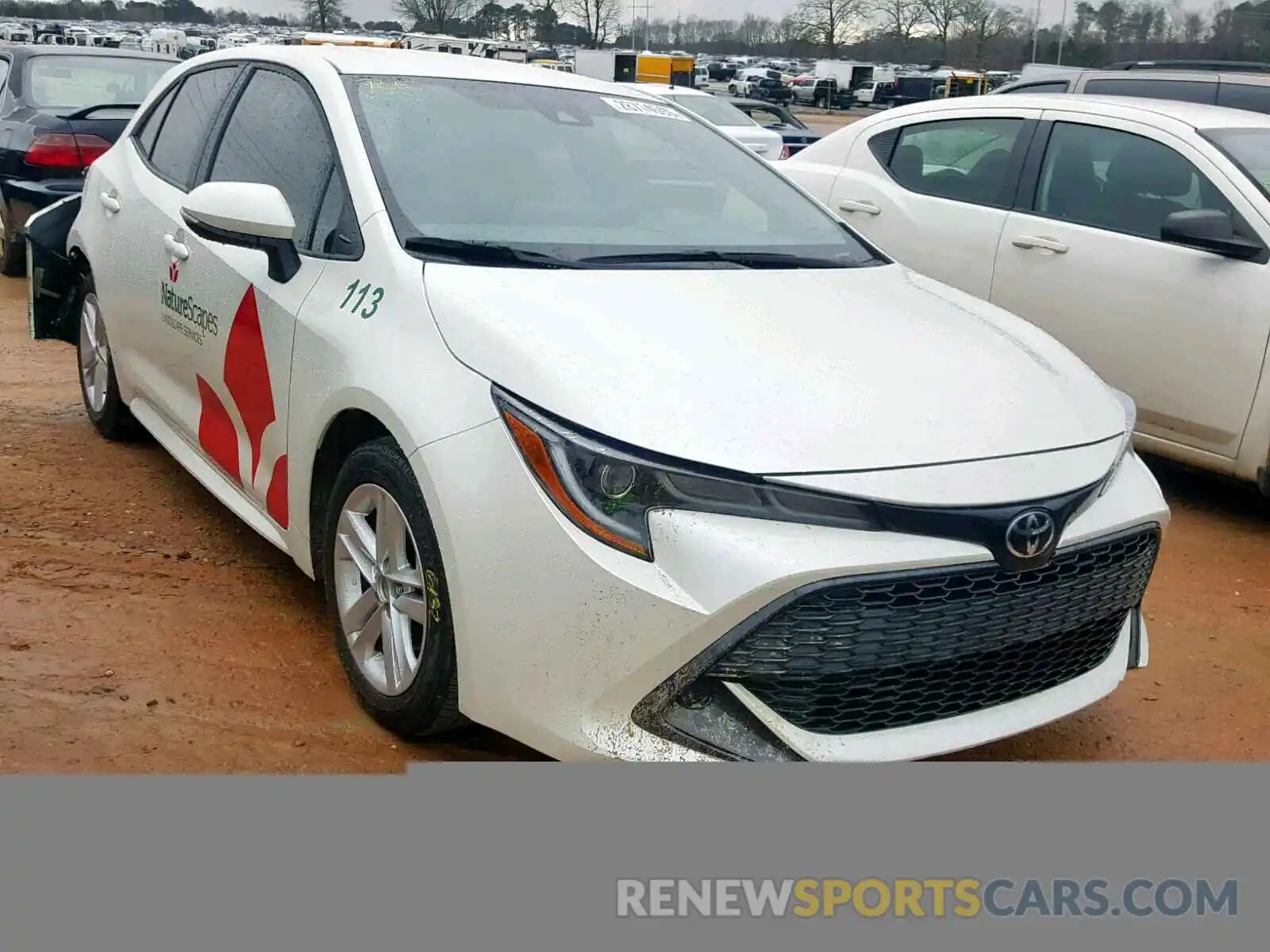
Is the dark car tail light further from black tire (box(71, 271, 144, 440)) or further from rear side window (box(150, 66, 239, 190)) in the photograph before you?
rear side window (box(150, 66, 239, 190))

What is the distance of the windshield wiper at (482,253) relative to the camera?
9.72 ft

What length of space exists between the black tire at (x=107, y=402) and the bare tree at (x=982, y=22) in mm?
65123

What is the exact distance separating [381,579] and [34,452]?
286 centimetres

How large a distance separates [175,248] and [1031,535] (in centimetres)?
280

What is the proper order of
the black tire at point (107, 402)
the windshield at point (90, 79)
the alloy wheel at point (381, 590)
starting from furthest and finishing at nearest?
the windshield at point (90, 79) → the black tire at point (107, 402) → the alloy wheel at point (381, 590)

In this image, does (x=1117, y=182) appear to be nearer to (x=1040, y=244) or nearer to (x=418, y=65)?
(x=1040, y=244)

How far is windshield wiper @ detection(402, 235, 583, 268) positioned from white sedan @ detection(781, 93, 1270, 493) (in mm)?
2808

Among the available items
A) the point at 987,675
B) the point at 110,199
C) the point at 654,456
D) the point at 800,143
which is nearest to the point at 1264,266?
the point at 987,675

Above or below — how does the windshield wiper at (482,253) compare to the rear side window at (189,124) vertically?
below

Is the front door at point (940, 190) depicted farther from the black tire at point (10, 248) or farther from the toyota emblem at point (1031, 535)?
the black tire at point (10, 248)

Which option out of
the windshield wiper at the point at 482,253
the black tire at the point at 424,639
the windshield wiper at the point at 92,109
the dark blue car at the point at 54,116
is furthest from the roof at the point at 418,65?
the windshield wiper at the point at 92,109

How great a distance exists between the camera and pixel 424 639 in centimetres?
267

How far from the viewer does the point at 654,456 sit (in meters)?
2.29

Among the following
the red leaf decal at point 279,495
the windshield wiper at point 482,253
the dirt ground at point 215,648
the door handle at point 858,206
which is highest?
the windshield wiper at point 482,253
